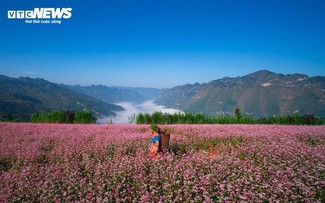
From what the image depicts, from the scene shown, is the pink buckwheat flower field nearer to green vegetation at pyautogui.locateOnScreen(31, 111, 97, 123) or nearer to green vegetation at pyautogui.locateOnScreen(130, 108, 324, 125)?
green vegetation at pyautogui.locateOnScreen(130, 108, 324, 125)

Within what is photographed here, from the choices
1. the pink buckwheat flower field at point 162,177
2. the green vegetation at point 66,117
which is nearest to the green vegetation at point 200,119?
the green vegetation at point 66,117

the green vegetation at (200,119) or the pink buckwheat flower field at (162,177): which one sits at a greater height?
the green vegetation at (200,119)

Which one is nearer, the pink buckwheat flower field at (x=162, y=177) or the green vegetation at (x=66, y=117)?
the pink buckwheat flower field at (x=162, y=177)

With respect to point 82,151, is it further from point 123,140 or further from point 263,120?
point 263,120

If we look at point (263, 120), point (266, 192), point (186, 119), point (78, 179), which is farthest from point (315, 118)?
point (78, 179)

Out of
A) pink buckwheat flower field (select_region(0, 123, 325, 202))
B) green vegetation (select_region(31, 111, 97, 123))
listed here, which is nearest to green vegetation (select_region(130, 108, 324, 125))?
green vegetation (select_region(31, 111, 97, 123))

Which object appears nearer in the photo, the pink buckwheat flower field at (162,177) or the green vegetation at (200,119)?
the pink buckwheat flower field at (162,177)

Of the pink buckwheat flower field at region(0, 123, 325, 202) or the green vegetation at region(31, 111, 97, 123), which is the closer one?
the pink buckwheat flower field at region(0, 123, 325, 202)

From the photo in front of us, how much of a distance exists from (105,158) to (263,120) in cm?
2480

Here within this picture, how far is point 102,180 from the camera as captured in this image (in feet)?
21.1

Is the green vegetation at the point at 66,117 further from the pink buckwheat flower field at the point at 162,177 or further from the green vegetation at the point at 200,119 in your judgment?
the pink buckwheat flower field at the point at 162,177

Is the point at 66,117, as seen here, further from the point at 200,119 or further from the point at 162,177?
the point at 162,177

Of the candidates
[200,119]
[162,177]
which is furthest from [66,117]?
[162,177]

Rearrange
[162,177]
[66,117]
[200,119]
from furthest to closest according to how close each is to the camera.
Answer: [200,119], [66,117], [162,177]
